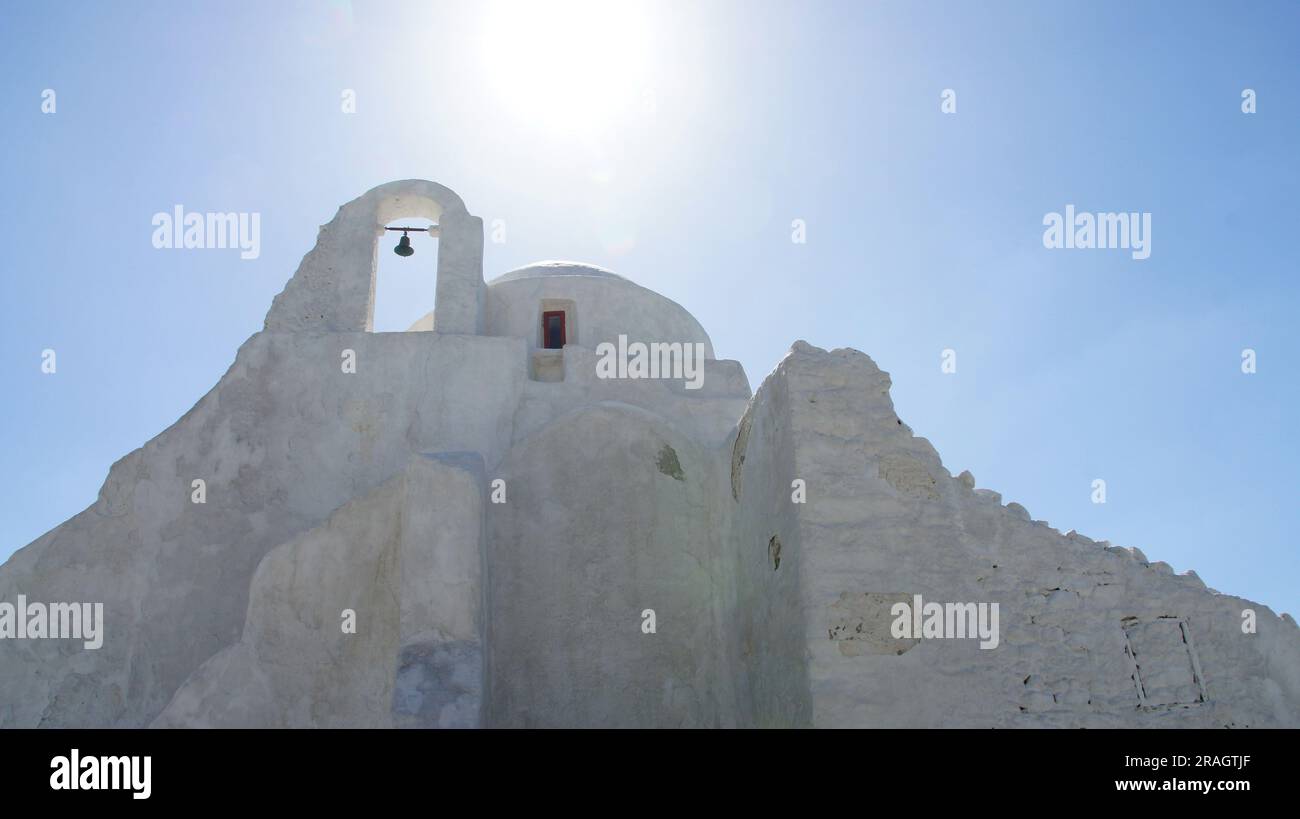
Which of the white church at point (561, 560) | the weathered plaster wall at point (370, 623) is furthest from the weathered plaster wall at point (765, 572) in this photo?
the weathered plaster wall at point (370, 623)

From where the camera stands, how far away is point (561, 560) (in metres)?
7.92

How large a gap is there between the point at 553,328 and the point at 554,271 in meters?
1.00

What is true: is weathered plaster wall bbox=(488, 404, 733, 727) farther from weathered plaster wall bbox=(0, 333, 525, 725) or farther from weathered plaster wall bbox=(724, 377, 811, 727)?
weathered plaster wall bbox=(0, 333, 525, 725)

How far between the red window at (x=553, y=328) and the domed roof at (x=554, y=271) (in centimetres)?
60

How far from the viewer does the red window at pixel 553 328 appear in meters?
11.6

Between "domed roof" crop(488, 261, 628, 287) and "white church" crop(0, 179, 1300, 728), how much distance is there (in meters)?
0.25

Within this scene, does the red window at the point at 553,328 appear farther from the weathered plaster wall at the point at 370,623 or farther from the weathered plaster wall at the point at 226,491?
the weathered plaster wall at the point at 370,623

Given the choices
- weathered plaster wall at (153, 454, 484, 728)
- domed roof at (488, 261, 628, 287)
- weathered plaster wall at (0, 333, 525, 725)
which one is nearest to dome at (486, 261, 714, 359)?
domed roof at (488, 261, 628, 287)

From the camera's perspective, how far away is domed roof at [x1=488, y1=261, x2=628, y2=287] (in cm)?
1220

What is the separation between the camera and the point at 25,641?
Result: 27.0ft

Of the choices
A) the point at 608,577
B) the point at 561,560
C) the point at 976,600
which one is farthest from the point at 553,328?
the point at 976,600
